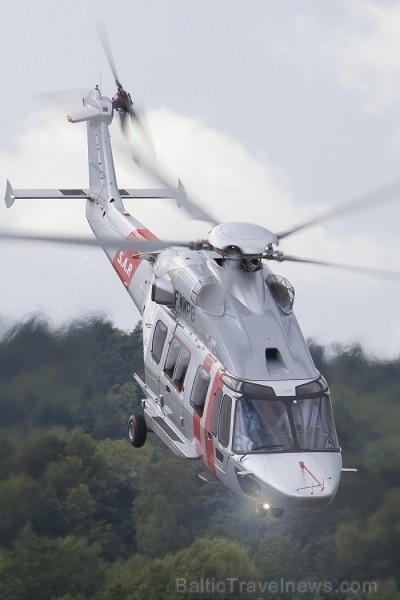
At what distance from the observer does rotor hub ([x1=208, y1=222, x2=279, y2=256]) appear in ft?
118

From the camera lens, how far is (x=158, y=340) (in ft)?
126

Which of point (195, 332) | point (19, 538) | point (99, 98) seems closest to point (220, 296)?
point (195, 332)

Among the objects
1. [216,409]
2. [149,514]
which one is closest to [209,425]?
[216,409]

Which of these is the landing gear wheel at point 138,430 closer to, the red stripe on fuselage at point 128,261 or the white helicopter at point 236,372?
the white helicopter at point 236,372

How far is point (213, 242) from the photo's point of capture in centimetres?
3622

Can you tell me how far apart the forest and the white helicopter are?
22711mm

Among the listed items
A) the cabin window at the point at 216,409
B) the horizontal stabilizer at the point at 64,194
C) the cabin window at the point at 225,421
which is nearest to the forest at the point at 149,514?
the horizontal stabilizer at the point at 64,194

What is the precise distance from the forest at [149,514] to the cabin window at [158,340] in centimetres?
2299

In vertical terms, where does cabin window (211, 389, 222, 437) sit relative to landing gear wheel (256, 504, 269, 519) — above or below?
above

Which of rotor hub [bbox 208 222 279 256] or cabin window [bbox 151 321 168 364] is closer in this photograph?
rotor hub [bbox 208 222 279 256]

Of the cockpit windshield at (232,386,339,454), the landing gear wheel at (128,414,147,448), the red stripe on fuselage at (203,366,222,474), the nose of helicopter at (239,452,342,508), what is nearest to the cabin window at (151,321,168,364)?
the landing gear wheel at (128,414,147,448)

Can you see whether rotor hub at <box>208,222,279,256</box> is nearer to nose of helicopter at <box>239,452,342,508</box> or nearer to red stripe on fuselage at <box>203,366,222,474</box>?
red stripe on fuselage at <box>203,366,222,474</box>

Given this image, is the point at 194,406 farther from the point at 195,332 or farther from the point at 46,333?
the point at 46,333

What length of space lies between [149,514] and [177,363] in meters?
30.0
